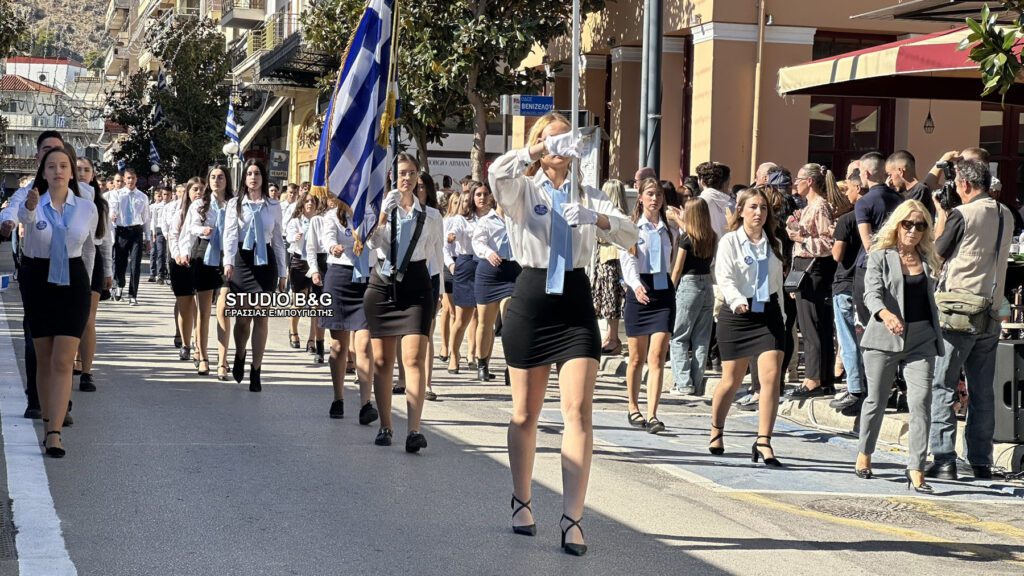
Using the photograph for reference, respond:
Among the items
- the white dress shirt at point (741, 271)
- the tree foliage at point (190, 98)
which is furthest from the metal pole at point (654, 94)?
the tree foliage at point (190, 98)

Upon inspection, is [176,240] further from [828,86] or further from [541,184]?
[541,184]

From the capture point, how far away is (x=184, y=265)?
13.8m

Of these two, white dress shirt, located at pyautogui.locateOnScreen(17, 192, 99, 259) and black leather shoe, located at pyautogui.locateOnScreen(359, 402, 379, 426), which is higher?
white dress shirt, located at pyautogui.locateOnScreen(17, 192, 99, 259)

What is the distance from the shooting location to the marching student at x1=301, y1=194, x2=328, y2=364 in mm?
12250

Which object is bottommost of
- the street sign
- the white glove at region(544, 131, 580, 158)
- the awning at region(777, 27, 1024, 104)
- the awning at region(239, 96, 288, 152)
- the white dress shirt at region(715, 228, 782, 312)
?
the white dress shirt at region(715, 228, 782, 312)

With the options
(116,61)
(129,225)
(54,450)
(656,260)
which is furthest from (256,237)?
(116,61)

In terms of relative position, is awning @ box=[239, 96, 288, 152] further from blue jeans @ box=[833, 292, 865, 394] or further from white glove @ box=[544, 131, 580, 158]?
white glove @ box=[544, 131, 580, 158]

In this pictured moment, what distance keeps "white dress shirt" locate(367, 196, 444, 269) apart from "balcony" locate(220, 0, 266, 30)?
44.9 metres

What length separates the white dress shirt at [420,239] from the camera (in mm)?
9797

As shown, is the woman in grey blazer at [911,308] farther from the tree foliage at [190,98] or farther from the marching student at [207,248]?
the tree foliage at [190,98]

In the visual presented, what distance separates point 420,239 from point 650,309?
6.69 ft

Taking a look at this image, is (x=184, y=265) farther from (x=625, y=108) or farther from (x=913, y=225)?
(x=625, y=108)

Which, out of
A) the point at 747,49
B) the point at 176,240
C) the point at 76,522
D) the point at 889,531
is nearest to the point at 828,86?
the point at 889,531

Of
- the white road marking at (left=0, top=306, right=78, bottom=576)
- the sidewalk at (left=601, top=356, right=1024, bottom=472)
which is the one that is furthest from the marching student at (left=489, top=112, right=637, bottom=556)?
the sidewalk at (left=601, top=356, right=1024, bottom=472)
